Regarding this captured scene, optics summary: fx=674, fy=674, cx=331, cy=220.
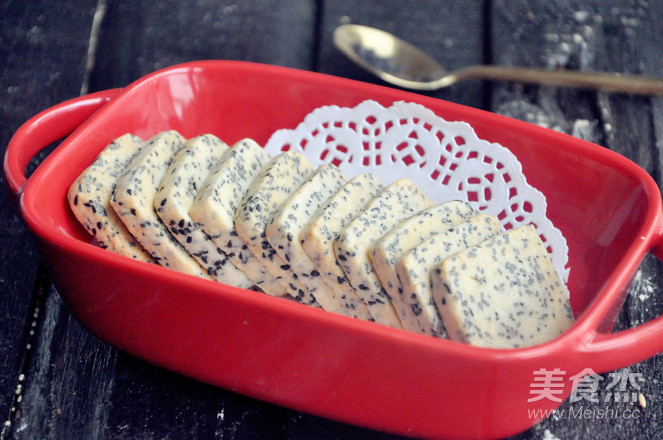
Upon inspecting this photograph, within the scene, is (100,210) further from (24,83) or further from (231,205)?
(24,83)

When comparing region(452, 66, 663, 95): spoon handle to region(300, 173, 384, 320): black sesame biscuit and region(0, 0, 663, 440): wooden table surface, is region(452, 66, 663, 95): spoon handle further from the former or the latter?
region(300, 173, 384, 320): black sesame biscuit

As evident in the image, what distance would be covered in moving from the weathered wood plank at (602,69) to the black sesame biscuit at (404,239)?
1.16 feet

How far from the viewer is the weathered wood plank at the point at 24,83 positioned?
3.91ft

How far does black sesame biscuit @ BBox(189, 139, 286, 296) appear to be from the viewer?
38.8 inches

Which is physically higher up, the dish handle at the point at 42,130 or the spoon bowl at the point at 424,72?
the dish handle at the point at 42,130

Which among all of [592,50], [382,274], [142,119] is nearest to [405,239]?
[382,274]

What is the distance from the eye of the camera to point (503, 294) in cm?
94

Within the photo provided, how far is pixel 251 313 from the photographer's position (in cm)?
81

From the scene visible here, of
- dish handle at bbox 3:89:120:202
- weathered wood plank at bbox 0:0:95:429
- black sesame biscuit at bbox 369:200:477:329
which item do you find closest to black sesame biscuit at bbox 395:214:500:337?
black sesame biscuit at bbox 369:200:477:329

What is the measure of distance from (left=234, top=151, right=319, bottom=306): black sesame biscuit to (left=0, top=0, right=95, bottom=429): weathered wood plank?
0.47 metres

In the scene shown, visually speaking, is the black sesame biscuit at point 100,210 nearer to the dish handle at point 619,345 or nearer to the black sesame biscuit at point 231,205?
the black sesame biscuit at point 231,205

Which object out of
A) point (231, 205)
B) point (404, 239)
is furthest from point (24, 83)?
point (404, 239)

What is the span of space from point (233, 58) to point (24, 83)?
48 cm

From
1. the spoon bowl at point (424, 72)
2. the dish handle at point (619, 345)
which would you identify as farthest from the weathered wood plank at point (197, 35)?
the dish handle at point (619, 345)
